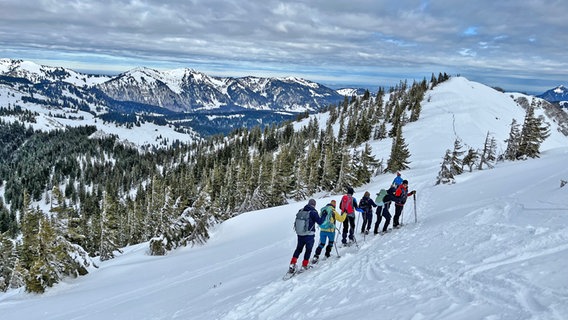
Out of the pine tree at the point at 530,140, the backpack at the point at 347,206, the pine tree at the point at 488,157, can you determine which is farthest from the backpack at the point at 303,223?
the pine tree at the point at 530,140

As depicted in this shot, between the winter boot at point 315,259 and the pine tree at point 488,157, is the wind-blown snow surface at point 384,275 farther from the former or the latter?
the pine tree at point 488,157

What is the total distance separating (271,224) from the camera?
100 feet

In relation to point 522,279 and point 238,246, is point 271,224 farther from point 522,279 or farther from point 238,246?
point 522,279

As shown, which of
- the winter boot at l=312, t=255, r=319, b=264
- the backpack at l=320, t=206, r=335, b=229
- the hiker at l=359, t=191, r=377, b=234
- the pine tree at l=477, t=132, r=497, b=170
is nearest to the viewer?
the backpack at l=320, t=206, r=335, b=229

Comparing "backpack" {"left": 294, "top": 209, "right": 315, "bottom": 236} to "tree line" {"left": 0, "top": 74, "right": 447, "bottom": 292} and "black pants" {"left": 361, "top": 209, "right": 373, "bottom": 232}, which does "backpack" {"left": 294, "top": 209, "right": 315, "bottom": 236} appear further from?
"tree line" {"left": 0, "top": 74, "right": 447, "bottom": 292}

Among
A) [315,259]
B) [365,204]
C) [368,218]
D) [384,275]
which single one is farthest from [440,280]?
[368,218]

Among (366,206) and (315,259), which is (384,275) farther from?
(366,206)

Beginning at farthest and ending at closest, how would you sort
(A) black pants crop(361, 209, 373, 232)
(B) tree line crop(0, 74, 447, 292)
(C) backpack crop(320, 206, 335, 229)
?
(B) tree line crop(0, 74, 447, 292)
(A) black pants crop(361, 209, 373, 232)
(C) backpack crop(320, 206, 335, 229)

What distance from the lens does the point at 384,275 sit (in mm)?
11312

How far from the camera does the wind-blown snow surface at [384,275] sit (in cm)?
818

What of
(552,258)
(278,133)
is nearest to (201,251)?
(552,258)

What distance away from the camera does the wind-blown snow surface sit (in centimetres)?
818

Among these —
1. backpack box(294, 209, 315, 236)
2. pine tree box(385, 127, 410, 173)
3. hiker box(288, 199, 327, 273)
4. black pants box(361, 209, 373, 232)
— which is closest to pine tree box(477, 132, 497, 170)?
pine tree box(385, 127, 410, 173)

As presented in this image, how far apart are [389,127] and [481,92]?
6223cm
